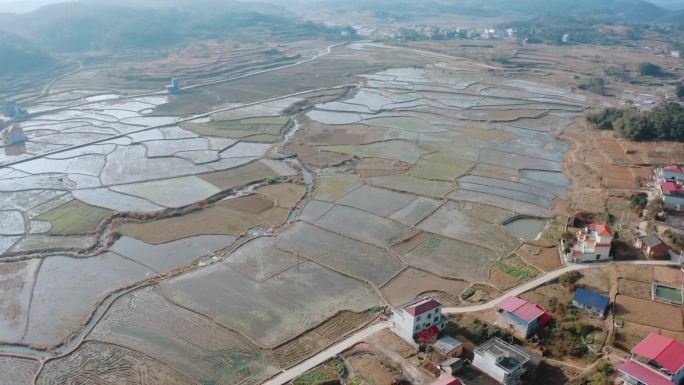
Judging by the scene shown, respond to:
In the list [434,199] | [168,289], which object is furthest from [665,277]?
[168,289]

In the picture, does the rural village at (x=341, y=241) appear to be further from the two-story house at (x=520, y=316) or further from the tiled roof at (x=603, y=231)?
the tiled roof at (x=603, y=231)

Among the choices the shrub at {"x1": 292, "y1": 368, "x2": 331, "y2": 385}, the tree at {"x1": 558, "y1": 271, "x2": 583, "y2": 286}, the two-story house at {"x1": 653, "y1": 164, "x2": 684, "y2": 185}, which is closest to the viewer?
the shrub at {"x1": 292, "y1": 368, "x2": 331, "y2": 385}

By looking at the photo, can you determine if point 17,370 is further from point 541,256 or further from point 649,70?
point 649,70

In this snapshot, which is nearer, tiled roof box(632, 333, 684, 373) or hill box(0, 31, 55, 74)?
tiled roof box(632, 333, 684, 373)

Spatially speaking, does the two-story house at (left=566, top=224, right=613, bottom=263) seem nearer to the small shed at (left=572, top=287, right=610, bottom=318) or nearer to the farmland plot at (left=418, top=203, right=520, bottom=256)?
the farmland plot at (left=418, top=203, right=520, bottom=256)

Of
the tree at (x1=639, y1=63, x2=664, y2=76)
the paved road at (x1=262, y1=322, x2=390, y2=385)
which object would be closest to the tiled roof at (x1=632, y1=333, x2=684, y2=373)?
the paved road at (x1=262, y1=322, x2=390, y2=385)
